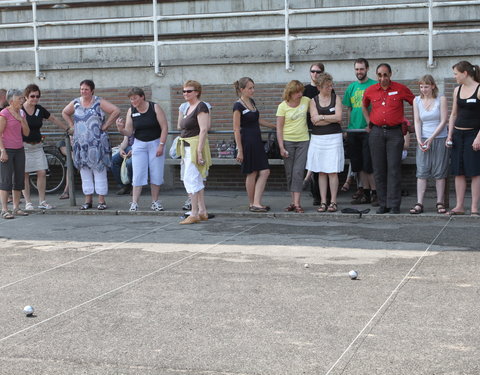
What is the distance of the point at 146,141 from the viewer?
489 inches

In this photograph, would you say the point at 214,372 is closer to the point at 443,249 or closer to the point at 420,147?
the point at 443,249

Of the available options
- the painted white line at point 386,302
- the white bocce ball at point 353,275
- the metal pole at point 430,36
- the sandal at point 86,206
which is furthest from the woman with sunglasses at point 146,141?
the white bocce ball at point 353,275

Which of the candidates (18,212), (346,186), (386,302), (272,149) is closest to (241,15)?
(272,149)

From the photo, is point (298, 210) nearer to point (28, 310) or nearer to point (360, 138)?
point (360, 138)

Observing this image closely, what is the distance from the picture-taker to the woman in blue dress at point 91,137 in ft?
41.7

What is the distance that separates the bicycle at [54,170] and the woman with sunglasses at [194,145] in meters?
3.89

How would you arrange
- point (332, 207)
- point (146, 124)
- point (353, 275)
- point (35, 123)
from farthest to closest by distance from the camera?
point (35, 123) < point (146, 124) < point (332, 207) < point (353, 275)

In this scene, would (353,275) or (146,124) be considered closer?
(353,275)

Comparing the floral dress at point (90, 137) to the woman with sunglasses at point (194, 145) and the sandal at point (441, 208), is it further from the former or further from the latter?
the sandal at point (441, 208)

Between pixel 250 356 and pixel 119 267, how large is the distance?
10.7 ft

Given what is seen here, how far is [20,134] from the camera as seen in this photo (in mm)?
12578

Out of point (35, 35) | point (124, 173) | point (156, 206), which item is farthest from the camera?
point (35, 35)

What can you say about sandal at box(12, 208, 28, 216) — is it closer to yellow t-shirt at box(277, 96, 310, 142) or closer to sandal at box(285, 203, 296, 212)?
sandal at box(285, 203, 296, 212)

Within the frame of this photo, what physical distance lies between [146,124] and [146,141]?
24 cm
